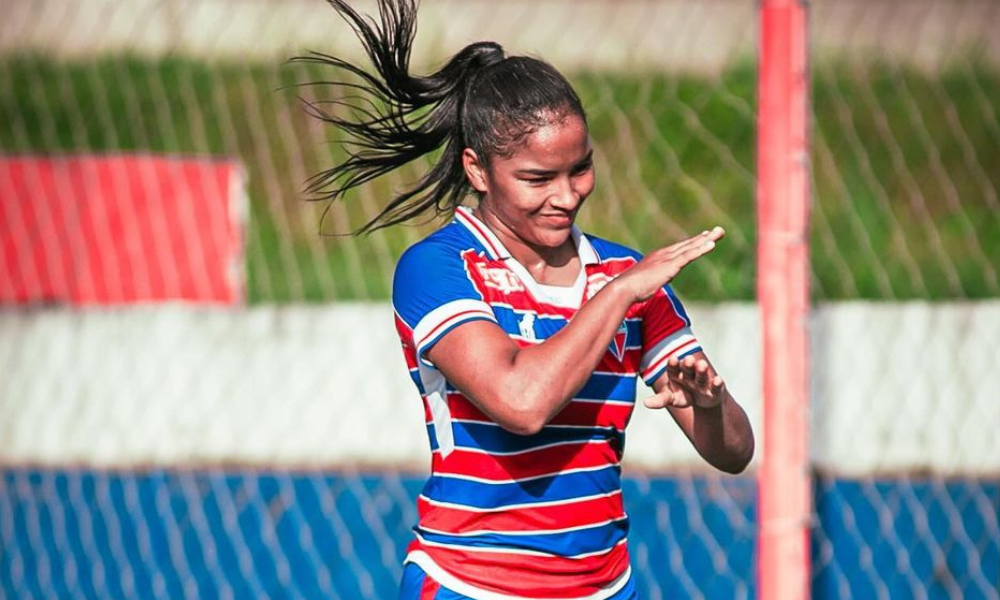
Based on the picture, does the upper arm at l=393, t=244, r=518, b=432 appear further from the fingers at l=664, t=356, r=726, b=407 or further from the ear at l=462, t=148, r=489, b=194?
the fingers at l=664, t=356, r=726, b=407

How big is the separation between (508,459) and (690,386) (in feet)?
0.98

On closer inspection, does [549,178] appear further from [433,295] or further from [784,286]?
[784,286]

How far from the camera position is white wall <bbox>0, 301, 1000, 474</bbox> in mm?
4016

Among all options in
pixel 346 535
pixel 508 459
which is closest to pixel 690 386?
pixel 508 459

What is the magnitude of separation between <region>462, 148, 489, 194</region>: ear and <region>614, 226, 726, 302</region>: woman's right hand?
0.38 m

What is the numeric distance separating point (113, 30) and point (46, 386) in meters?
1.99

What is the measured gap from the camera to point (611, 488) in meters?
2.31

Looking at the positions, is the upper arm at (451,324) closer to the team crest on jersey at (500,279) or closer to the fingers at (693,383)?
the team crest on jersey at (500,279)

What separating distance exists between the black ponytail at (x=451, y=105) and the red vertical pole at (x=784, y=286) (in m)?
0.64

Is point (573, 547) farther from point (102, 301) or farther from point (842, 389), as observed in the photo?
point (102, 301)

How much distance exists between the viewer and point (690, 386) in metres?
2.20

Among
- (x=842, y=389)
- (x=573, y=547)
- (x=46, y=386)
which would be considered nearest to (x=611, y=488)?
(x=573, y=547)

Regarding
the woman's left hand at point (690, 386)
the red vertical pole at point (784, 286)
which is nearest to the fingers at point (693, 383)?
the woman's left hand at point (690, 386)

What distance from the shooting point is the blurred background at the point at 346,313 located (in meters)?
4.02
